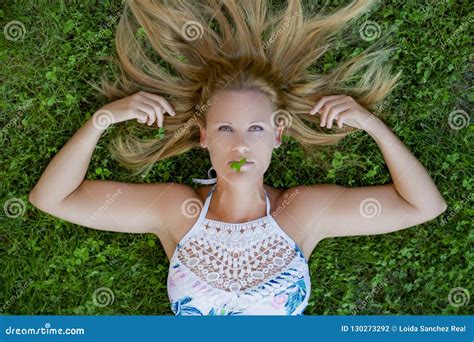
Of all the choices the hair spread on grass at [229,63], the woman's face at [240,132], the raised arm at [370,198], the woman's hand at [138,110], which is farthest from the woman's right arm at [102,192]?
the raised arm at [370,198]

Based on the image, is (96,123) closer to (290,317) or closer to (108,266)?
(108,266)

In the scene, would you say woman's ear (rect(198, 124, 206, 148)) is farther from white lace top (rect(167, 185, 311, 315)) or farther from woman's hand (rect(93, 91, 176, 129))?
white lace top (rect(167, 185, 311, 315))

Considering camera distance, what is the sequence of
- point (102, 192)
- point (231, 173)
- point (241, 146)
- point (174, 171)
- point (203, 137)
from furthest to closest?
point (174, 171), point (102, 192), point (203, 137), point (231, 173), point (241, 146)

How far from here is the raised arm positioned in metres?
3.59

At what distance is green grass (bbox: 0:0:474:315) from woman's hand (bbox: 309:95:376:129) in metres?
0.31

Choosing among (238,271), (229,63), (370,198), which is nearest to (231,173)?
(238,271)

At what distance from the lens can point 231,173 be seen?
3.38m

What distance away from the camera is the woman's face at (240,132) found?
3295 millimetres

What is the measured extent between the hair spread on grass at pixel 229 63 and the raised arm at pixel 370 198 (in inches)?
7.1

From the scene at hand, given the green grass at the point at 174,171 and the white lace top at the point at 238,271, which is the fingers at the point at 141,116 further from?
the white lace top at the point at 238,271

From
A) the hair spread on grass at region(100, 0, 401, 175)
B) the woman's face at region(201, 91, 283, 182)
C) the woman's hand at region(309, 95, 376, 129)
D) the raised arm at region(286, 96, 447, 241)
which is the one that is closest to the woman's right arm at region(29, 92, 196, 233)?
the hair spread on grass at region(100, 0, 401, 175)

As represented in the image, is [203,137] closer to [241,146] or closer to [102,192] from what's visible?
[241,146]

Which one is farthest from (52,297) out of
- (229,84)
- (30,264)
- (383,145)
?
(383,145)

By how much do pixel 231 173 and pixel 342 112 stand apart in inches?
32.2
